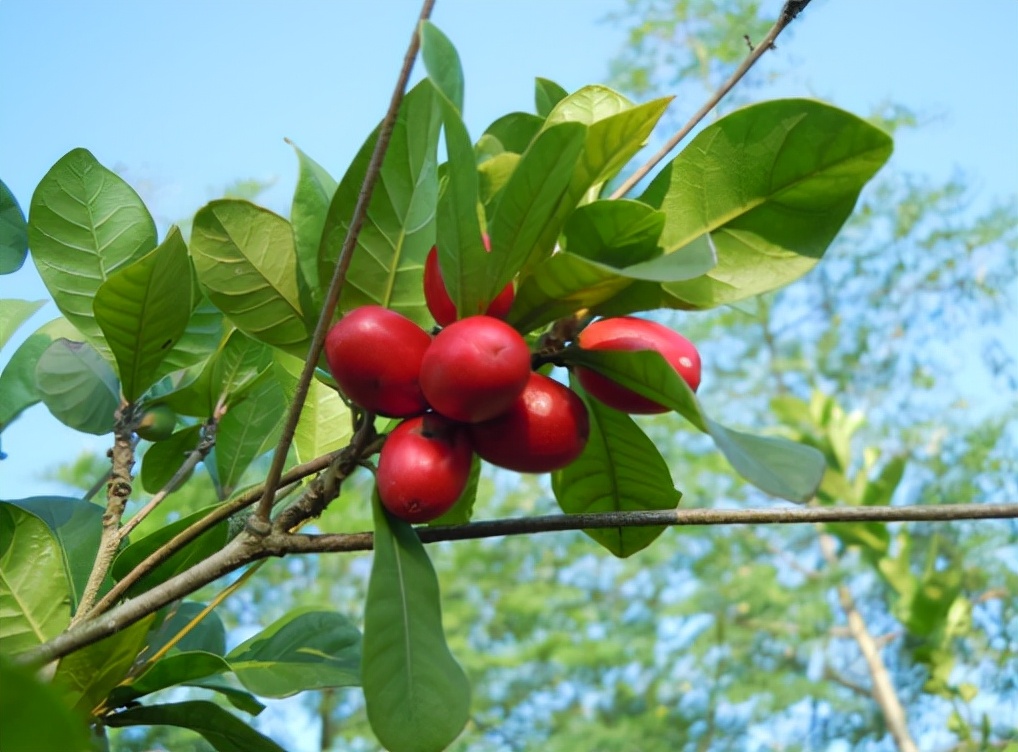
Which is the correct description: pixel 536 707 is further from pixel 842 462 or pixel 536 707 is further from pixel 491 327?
pixel 491 327

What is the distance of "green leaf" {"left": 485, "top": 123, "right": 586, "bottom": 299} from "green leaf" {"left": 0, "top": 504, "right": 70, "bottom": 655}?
1.33ft

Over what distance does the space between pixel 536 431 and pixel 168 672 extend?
1.29ft

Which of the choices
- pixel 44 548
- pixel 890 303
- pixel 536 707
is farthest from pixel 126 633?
pixel 890 303

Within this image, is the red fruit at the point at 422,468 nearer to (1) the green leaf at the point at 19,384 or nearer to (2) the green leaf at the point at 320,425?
(2) the green leaf at the point at 320,425

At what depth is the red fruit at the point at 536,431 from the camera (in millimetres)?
586

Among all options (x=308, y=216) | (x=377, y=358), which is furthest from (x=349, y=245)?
(x=308, y=216)

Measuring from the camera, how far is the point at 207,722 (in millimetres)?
777

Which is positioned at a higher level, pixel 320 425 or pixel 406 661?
pixel 320 425

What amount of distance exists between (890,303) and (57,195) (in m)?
9.96

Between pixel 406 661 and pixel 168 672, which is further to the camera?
pixel 168 672

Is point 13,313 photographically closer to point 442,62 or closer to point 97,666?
point 97,666

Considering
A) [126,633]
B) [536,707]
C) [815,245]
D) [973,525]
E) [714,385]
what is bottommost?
[126,633]

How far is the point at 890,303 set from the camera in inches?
385

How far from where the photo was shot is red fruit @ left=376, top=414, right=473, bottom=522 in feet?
1.85
